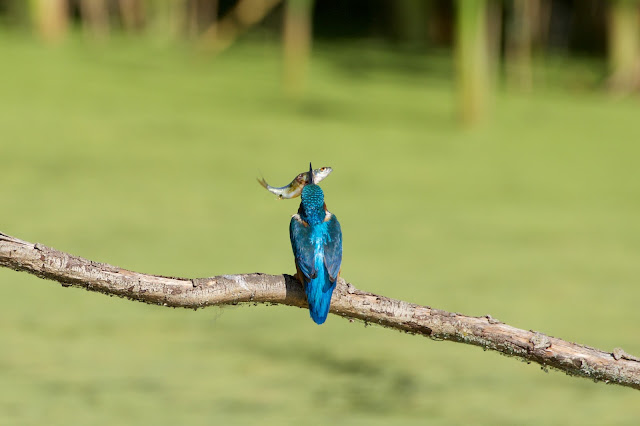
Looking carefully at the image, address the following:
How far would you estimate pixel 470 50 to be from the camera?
12.6 feet

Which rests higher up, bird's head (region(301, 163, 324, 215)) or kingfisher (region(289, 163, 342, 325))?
bird's head (region(301, 163, 324, 215))

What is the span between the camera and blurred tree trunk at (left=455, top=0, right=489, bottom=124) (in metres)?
3.78

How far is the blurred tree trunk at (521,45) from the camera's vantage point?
485cm

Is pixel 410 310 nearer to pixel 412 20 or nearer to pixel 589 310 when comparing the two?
pixel 589 310

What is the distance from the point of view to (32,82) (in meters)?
4.35

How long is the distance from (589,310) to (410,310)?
1.30 meters

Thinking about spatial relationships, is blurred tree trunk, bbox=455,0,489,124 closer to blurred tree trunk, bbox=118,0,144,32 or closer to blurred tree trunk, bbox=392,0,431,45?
blurred tree trunk, bbox=392,0,431,45

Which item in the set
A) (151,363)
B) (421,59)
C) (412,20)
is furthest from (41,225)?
(412,20)

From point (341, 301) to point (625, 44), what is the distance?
3658 mm

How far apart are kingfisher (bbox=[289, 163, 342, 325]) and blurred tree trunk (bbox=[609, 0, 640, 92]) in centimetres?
346

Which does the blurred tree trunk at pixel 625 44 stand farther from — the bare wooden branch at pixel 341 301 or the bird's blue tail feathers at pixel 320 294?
the bird's blue tail feathers at pixel 320 294

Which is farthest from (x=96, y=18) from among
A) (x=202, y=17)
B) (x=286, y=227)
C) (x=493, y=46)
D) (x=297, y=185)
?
(x=297, y=185)

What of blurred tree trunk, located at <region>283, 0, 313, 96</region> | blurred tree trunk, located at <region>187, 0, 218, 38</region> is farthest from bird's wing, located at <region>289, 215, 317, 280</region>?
blurred tree trunk, located at <region>187, 0, 218, 38</region>

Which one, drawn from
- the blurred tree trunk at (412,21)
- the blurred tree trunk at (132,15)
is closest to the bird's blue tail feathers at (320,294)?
Result: the blurred tree trunk at (132,15)
